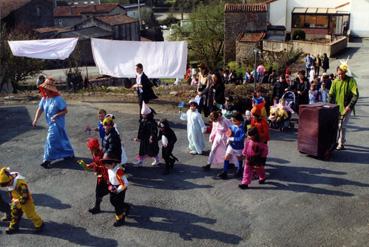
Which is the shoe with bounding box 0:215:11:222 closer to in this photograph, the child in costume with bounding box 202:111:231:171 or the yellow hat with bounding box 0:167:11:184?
Answer: the yellow hat with bounding box 0:167:11:184

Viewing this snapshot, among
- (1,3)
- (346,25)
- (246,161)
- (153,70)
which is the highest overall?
(1,3)

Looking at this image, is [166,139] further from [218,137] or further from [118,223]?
[118,223]

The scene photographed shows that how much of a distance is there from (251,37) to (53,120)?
79.0 feet

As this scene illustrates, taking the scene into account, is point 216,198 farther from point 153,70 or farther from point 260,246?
point 153,70

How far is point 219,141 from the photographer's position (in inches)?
373

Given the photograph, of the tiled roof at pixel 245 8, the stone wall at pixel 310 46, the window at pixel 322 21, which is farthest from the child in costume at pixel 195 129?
the window at pixel 322 21

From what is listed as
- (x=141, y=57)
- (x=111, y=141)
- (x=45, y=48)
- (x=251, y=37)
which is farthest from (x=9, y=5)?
(x=111, y=141)

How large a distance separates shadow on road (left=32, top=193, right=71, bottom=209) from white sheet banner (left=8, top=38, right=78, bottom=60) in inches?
291

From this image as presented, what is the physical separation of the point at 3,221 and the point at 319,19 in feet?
112

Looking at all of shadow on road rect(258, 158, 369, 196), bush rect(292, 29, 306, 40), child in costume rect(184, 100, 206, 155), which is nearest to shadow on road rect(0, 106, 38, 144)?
child in costume rect(184, 100, 206, 155)

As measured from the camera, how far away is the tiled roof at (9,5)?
4759 cm

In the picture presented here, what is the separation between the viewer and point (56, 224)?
774 centimetres

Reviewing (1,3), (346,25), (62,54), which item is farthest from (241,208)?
(1,3)

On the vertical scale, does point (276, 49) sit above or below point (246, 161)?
above
